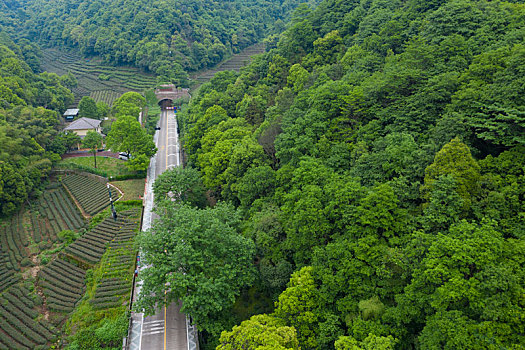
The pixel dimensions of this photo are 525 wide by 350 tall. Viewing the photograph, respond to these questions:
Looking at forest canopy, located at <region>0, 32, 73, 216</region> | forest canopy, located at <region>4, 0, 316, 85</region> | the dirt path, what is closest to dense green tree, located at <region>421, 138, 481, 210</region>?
the dirt path

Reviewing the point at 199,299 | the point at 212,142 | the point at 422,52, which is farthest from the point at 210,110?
the point at 199,299

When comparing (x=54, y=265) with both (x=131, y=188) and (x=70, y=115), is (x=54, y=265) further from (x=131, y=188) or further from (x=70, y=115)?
(x=70, y=115)

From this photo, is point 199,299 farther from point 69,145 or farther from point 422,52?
point 69,145

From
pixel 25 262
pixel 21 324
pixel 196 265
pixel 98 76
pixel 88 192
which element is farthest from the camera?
pixel 98 76

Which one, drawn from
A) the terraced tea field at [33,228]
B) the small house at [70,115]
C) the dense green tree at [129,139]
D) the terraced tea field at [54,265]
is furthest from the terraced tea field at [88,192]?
the small house at [70,115]

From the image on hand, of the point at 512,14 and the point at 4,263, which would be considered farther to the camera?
the point at 4,263

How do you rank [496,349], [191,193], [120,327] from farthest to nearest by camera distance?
[191,193] → [120,327] → [496,349]

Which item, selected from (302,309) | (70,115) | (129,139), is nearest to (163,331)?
(302,309)
